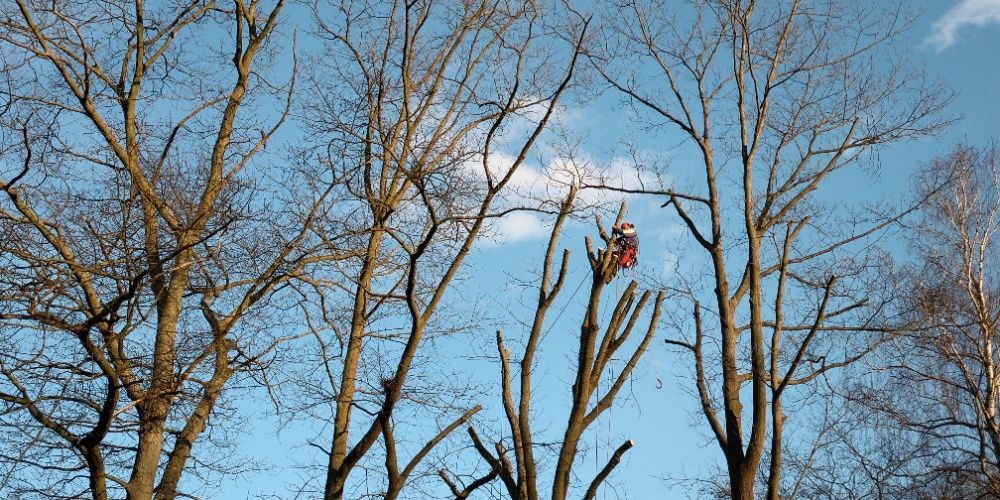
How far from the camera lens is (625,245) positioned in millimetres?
9062

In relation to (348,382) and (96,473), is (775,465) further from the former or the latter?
(96,473)

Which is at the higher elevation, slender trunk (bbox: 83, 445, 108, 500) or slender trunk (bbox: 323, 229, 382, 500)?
slender trunk (bbox: 323, 229, 382, 500)

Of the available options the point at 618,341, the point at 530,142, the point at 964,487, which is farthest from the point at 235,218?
the point at 964,487

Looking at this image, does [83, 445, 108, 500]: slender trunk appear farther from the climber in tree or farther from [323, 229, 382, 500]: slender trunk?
the climber in tree

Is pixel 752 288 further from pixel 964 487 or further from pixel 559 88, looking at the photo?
pixel 964 487

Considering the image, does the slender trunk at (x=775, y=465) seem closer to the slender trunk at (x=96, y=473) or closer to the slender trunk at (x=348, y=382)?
the slender trunk at (x=348, y=382)

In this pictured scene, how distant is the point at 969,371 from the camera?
46.6 feet

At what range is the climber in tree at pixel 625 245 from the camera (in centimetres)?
898

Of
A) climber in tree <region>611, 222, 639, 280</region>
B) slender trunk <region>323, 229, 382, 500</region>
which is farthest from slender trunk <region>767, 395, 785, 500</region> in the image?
slender trunk <region>323, 229, 382, 500</region>

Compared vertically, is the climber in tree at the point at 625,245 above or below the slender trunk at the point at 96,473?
above

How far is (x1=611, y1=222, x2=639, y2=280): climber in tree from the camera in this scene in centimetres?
898

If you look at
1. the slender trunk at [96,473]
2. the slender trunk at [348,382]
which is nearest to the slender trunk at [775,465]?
the slender trunk at [348,382]

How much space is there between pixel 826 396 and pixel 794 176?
212 centimetres

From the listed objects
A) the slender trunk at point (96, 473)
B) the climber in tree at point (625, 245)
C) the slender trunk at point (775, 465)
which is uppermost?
the climber in tree at point (625, 245)
